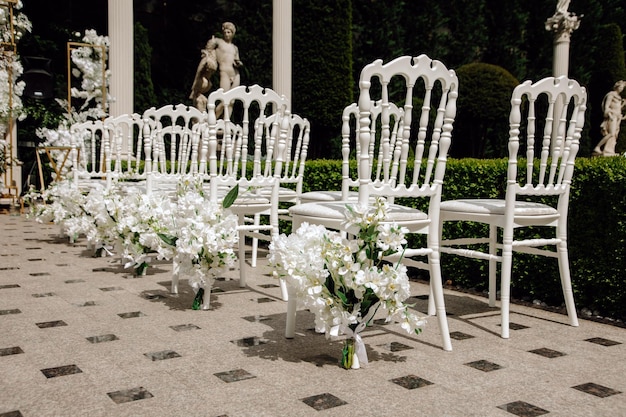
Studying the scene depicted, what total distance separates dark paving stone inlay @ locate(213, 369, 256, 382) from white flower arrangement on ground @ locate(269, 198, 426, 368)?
40cm

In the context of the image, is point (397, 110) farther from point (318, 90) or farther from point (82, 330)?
point (318, 90)

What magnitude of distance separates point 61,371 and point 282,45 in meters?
11.3

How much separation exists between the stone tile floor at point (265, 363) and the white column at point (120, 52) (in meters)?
8.54

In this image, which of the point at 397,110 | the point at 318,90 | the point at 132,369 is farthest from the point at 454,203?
the point at 318,90

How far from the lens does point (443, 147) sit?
3.46m

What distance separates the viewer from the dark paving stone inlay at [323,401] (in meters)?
2.58

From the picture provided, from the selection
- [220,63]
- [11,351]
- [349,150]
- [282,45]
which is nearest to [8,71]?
[220,63]

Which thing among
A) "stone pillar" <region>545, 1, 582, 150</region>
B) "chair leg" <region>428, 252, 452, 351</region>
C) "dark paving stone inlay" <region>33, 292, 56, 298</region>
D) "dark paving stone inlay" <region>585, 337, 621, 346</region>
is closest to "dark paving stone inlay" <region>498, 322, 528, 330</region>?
"dark paving stone inlay" <region>585, 337, 621, 346</region>

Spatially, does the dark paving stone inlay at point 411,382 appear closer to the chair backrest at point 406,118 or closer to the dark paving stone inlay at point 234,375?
the dark paving stone inlay at point 234,375

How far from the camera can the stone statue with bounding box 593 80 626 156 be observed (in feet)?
57.7

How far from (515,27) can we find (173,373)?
18.9 meters

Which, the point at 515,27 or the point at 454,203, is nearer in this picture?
the point at 454,203

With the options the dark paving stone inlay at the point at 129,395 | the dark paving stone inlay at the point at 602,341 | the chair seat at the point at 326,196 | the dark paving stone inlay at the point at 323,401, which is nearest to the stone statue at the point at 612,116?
the chair seat at the point at 326,196

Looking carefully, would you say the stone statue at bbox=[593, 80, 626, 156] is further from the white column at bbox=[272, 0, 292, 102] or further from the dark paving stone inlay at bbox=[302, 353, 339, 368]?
the dark paving stone inlay at bbox=[302, 353, 339, 368]
